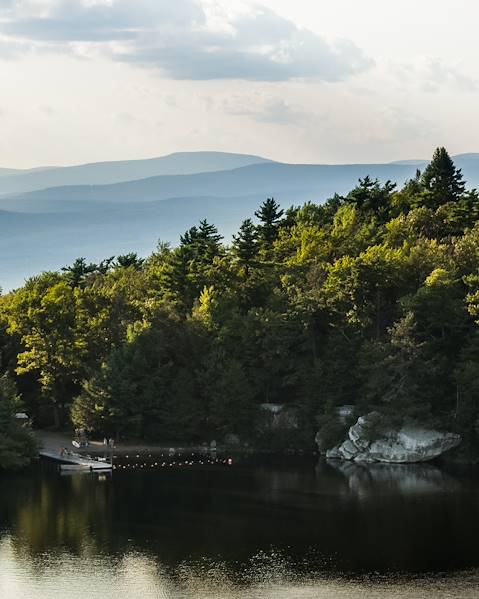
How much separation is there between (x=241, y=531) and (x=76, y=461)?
23.7m

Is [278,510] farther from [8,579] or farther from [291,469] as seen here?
[8,579]

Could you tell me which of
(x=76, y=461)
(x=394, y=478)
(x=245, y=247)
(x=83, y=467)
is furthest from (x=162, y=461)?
(x=245, y=247)

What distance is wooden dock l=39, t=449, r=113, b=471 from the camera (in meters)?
80.4

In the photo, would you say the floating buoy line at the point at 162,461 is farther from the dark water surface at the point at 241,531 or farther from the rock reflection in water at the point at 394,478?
the rock reflection in water at the point at 394,478

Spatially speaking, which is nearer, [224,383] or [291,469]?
[291,469]

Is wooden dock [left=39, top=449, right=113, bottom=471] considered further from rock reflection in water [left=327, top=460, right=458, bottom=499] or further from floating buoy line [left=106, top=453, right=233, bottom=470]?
rock reflection in water [left=327, top=460, right=458, bottom=499]

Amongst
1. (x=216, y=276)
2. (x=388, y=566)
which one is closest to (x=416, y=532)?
(x=388, y=566)

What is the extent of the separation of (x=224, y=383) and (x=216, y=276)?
1333 cm

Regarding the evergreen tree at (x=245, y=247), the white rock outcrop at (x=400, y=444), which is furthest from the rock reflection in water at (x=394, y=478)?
the evergreen tree at (x=245, y=247)

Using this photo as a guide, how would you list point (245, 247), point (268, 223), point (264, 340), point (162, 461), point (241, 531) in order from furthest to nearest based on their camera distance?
point (268, 223) < point (245, 247) < point (264, 340) < point (162, 461) < point (241, 531)

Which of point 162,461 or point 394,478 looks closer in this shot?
point 394,478

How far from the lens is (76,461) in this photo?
8175 cm

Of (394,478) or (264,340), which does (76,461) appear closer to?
(264,340)

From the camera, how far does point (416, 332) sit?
83438mm
